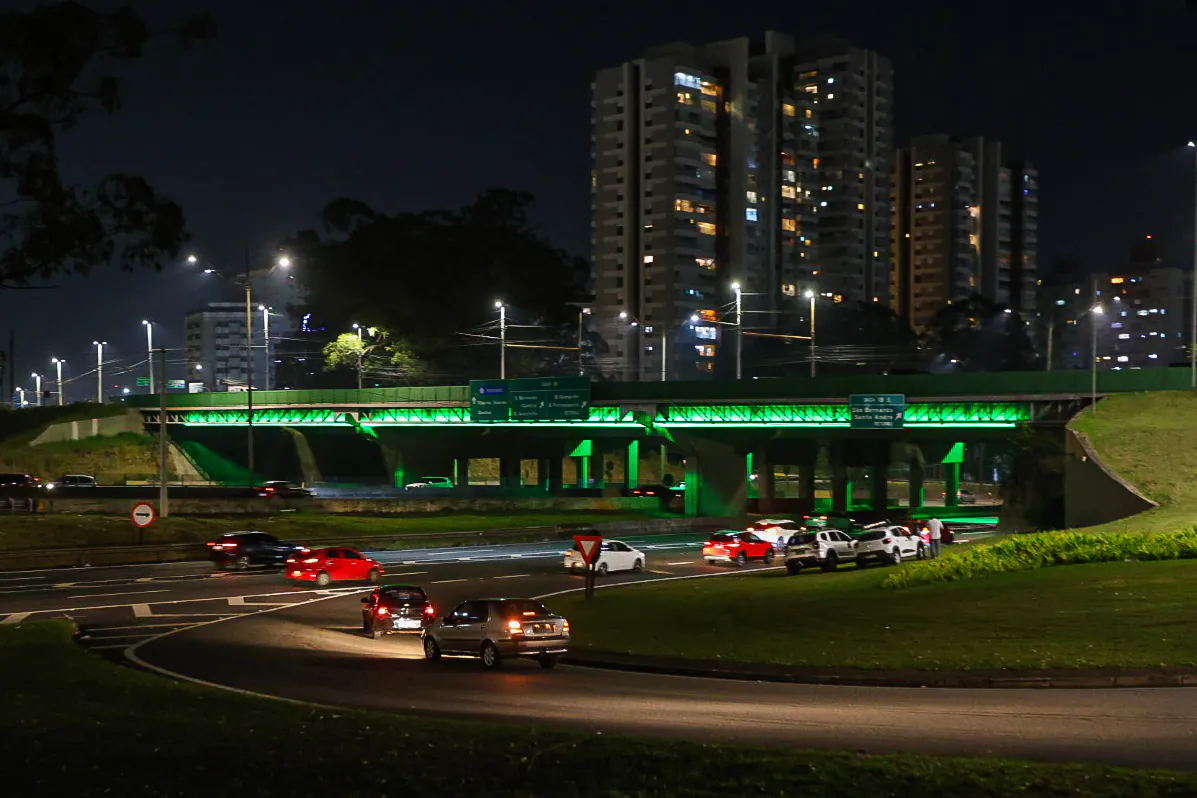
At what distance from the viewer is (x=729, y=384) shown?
→ 7556 cm

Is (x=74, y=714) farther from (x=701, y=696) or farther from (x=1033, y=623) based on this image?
(x=1033, y=623)

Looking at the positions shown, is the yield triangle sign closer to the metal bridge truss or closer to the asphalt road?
the asphalt road

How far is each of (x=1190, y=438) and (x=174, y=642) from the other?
3946cm

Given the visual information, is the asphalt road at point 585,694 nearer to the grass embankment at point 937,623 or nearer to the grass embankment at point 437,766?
the grass embankment at point 937,623

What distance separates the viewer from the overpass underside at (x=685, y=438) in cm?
7200

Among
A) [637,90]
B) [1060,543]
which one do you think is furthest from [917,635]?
[637,90]

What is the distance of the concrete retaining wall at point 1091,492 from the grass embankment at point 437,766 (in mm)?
37647

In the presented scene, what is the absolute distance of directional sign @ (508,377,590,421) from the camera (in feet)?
259

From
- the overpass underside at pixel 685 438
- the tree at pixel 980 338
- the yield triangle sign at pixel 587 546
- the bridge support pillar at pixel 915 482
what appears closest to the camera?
the yield triangle sign at pixel 587 546

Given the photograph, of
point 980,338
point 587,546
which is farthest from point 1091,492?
point 980,338

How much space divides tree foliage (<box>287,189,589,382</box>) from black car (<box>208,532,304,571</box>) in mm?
71097

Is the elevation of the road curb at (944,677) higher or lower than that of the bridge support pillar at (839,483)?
higher

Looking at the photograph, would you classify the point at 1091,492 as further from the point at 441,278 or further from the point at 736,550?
the point at 441,278

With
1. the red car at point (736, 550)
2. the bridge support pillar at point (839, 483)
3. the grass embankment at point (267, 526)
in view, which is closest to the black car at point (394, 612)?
the red car at point (736, 550)
